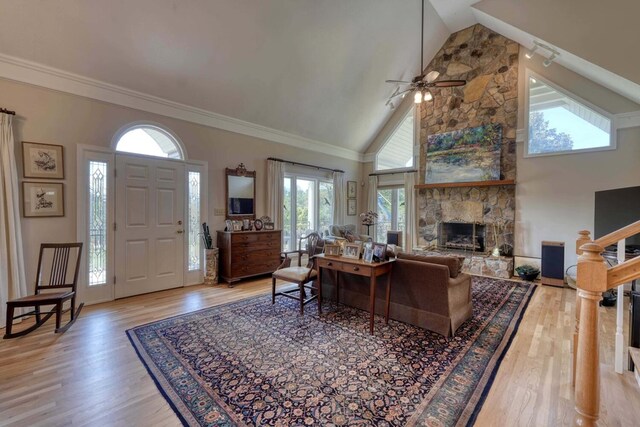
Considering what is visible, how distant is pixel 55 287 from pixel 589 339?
4.91 meters

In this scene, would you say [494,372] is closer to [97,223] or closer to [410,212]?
[97,223]

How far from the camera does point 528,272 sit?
5.32 m

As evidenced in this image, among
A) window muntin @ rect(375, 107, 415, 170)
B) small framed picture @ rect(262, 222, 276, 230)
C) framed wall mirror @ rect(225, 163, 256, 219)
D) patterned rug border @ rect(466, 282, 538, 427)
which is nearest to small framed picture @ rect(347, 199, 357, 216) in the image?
window muntin @ rect(375, 107, 415, 170)

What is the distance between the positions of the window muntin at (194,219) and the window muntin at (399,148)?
526 centimetres

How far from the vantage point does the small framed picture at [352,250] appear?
3238 mm

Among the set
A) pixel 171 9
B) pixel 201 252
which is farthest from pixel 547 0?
pixel 201 252

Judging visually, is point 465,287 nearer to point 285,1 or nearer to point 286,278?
point 286,278

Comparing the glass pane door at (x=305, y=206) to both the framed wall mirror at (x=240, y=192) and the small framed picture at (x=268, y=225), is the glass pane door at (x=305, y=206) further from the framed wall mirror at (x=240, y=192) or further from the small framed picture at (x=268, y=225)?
the framed wall mirror at (x=240, y=192)

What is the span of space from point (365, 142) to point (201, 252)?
5.46m

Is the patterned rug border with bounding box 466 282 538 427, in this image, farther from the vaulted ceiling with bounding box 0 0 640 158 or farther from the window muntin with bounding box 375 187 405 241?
the window muntin with bounding box 375 187 405 241

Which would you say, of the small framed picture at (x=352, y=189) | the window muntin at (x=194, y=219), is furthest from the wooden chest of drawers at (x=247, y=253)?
the small framed picture at (x=352, y=189)

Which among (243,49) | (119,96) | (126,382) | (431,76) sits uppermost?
(243,49)

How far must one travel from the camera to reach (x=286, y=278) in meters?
3.69

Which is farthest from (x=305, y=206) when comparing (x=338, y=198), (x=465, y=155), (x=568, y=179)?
(x=568, y=179)
